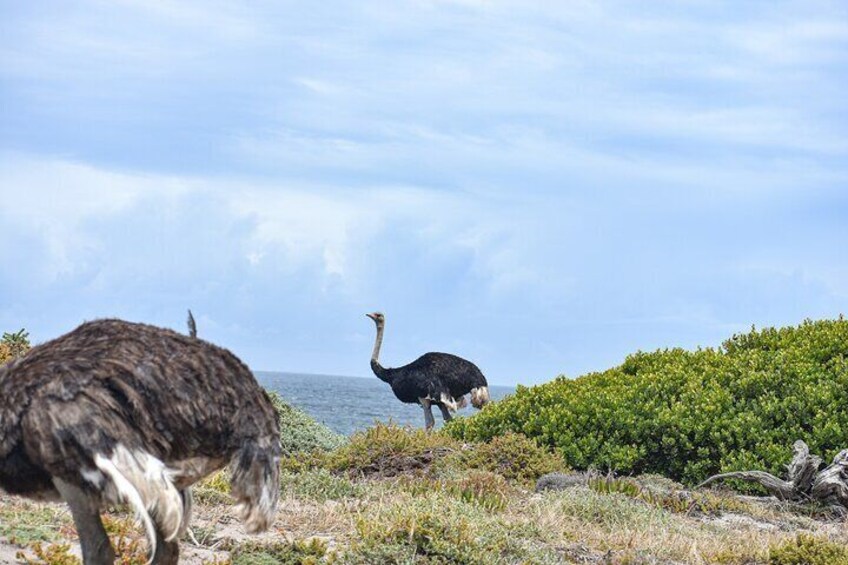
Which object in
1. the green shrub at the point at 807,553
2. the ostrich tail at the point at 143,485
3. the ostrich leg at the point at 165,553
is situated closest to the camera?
the ostrich tail at the point at 143,485

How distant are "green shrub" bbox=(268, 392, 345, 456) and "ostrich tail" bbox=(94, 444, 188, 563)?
9.56 meters

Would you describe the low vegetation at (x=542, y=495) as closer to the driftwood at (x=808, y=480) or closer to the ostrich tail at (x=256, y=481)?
the driftwood at (x=808, y=480)

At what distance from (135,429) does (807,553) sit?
20.5ft

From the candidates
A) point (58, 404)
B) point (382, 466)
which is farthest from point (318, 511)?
point (58, 404)

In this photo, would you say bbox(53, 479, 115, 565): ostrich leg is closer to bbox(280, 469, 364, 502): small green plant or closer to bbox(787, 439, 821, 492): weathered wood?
bbox(280, 469, 364, 502): small green plant

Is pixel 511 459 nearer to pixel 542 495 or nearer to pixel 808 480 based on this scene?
pixel 542 495

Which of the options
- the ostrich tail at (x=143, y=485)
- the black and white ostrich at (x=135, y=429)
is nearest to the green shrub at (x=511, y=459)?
the black and white ostrich at (x=135, y=429)

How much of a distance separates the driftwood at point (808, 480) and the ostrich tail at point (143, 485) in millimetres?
8984

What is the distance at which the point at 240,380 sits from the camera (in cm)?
598

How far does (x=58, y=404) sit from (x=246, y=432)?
87 centimetres

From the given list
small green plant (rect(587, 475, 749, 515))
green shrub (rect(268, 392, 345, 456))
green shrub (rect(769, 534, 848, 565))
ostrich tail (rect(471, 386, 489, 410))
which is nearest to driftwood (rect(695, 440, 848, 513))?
small green plant (rect(587, 475, 749, 515))

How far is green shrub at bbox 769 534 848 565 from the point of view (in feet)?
32.1

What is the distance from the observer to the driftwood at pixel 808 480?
13.3 meters

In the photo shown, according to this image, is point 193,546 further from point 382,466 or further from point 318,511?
point 382,466
